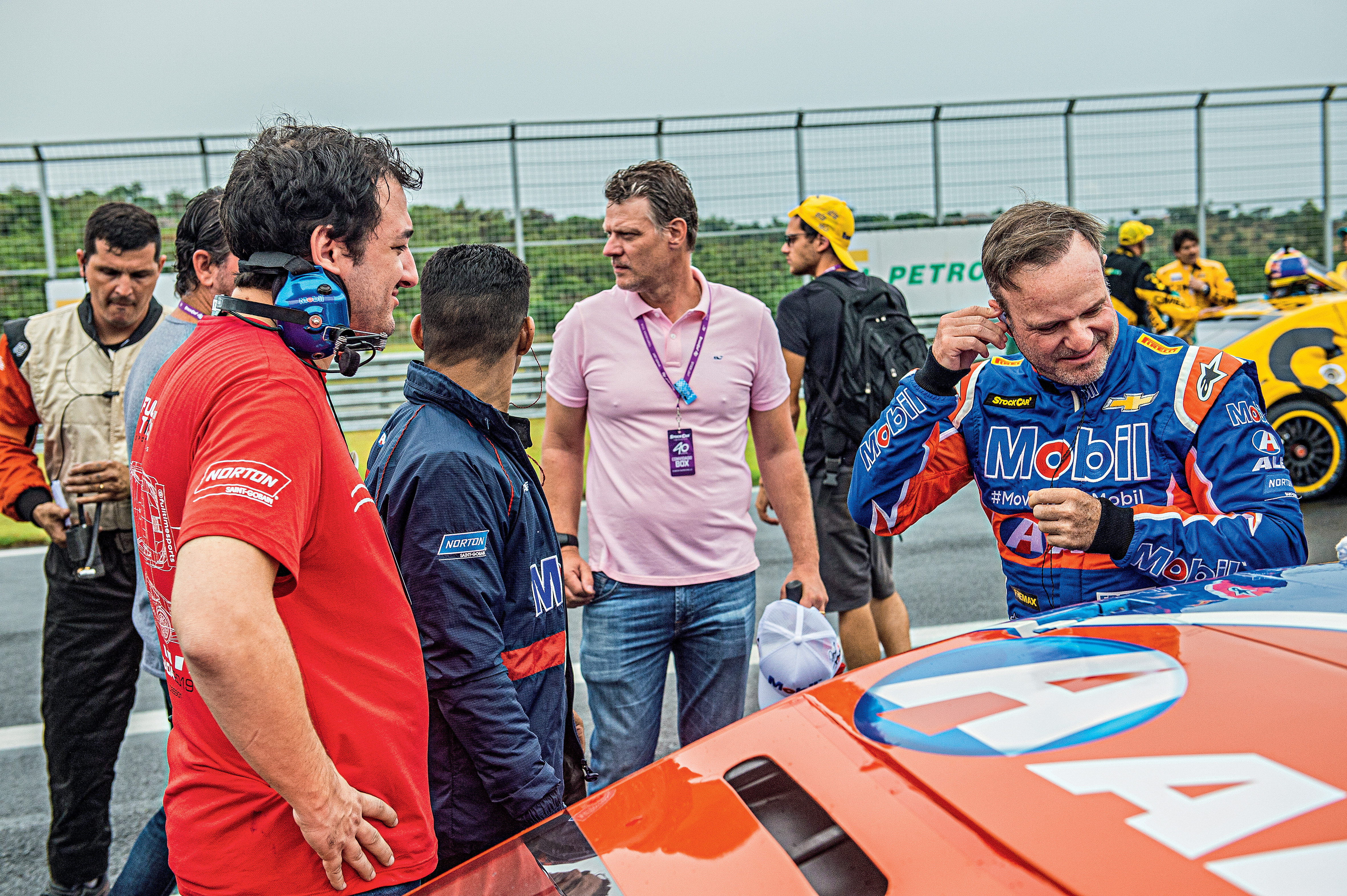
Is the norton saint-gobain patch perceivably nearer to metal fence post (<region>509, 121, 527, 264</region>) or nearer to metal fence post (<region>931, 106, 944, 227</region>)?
metal fence post (<region>509, 121, 527, 264</region>)

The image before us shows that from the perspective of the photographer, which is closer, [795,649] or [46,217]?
[795,649]

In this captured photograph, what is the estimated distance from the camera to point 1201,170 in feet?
43.6

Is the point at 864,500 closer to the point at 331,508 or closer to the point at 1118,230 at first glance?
the point at 331,508

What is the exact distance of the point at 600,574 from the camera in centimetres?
317

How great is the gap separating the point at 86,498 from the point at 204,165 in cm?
1042

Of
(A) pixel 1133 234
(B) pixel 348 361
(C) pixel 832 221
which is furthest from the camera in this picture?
(A) pixel 1133 234

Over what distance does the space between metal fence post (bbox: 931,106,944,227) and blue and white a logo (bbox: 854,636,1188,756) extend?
12030 mm

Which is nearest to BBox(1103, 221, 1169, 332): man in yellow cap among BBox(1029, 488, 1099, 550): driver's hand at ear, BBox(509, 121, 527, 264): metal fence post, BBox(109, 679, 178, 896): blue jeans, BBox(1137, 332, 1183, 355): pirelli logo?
BBox(509, 121, 527, 264): metal fence post

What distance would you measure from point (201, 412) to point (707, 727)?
2122 mm

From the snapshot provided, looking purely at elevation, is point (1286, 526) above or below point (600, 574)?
above

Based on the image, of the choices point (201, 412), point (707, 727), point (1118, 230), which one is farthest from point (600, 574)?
point (1118, 230)

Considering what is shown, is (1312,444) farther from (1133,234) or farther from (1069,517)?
(1069,517)

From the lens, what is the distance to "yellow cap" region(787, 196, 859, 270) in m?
4.82

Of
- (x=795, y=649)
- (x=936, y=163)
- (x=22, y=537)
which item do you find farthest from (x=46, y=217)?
(x=795, y=649)
